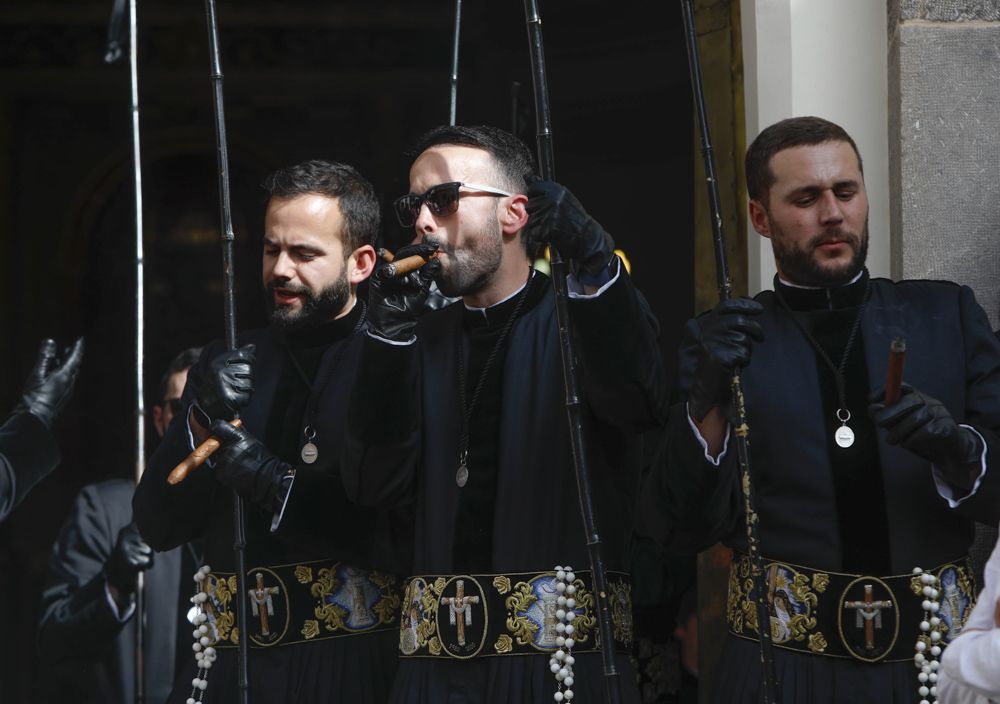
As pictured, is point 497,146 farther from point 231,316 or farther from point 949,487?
point 949,487

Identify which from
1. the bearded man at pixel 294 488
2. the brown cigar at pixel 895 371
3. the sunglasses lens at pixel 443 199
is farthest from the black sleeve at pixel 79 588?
the brown cigar at pixel 895 371

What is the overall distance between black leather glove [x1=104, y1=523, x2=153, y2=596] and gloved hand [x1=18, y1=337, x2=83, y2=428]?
532 mm

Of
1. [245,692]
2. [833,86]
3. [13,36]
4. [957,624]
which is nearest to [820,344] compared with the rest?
[957,624]

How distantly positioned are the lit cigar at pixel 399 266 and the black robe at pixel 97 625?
2.52m

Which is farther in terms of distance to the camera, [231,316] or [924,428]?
[231,316]

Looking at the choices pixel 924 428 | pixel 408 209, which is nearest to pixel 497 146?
pixel 408 209

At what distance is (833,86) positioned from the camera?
17.8 feet

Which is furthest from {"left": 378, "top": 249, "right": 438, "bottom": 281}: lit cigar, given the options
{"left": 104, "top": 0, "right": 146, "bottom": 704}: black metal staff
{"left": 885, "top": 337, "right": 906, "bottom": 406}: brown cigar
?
{"left": 104, "top": 0, "right": 146, "bottom": 704}: black metal staff

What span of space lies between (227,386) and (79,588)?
223cm

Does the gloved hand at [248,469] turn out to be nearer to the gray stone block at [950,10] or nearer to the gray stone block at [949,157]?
the gray stone block at [949,157]

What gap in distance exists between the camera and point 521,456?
15.0 ft

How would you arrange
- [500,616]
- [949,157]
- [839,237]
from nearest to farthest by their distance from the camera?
[500,616], [839,237], [949,157]

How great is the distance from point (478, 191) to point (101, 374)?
2.89 m

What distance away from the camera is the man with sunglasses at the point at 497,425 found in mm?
4340
